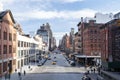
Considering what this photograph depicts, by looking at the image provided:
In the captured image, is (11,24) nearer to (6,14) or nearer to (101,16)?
(6,14)

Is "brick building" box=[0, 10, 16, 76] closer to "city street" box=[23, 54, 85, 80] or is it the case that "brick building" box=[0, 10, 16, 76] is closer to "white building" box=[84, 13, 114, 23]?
"city street" box=[23, 54, 85, 80]

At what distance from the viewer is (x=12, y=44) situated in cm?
8588

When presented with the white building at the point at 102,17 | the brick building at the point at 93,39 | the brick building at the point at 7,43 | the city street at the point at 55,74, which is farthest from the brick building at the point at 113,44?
the white building at the point at 102,17

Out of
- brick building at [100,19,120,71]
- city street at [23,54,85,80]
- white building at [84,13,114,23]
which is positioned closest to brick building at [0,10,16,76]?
city street at [23,54,85,80]

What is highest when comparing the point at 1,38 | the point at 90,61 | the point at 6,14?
the point at 6,14

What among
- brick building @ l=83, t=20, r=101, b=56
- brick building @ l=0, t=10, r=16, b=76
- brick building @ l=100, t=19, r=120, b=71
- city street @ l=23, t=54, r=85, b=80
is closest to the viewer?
brick building @ l=100, t=19, r=120, b=71

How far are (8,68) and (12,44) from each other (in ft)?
34.1

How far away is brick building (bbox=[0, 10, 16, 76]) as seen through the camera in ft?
228

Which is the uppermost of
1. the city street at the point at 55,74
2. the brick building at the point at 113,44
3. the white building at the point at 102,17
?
the white building at the point at 102,17

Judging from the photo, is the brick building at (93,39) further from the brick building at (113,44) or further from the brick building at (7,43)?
the brick building at (113,44)

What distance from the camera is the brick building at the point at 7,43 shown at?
69387mm

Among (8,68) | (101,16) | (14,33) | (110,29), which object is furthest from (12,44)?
(101,16)

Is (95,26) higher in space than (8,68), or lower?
higher

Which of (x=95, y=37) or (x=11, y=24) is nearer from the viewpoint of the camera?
(x=11, y=24)
